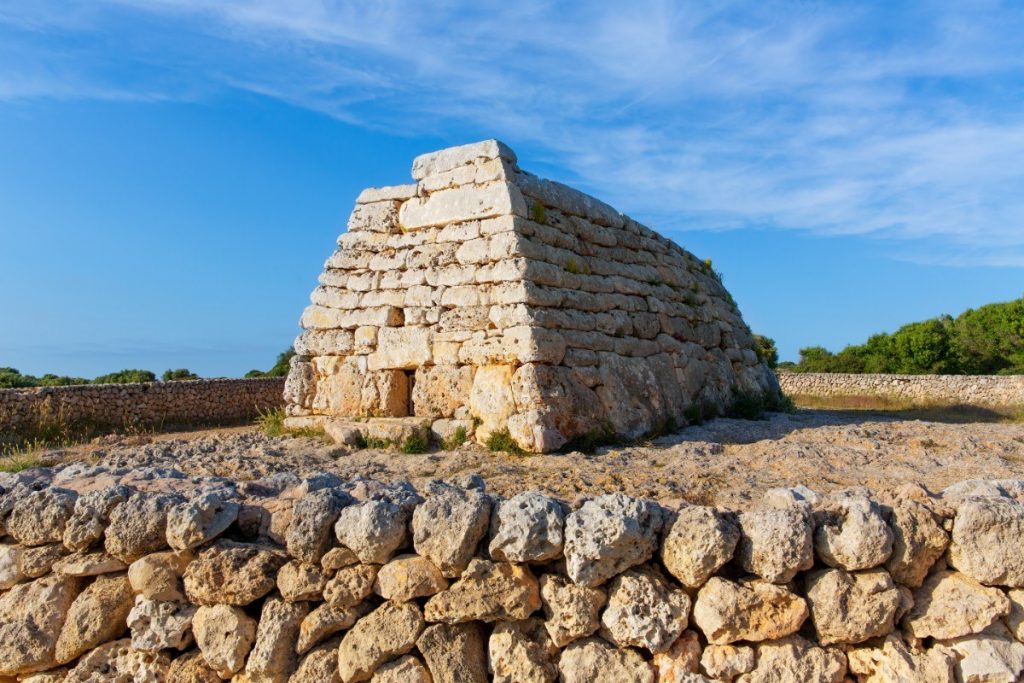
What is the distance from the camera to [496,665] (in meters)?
3.67

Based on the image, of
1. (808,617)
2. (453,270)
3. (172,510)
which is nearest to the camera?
(808,617)

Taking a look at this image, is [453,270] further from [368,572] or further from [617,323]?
[368,572]

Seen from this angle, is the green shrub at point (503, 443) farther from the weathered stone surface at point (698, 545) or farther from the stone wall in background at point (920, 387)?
the stone wall in background at point (920, 387)

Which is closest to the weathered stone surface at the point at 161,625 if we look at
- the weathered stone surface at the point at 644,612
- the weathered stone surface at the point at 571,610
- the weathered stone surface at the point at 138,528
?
the weathered stone surface at the point at 138,528

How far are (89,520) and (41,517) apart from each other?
34cm

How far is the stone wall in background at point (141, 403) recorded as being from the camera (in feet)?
47.4

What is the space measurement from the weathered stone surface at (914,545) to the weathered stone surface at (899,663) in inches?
11.7

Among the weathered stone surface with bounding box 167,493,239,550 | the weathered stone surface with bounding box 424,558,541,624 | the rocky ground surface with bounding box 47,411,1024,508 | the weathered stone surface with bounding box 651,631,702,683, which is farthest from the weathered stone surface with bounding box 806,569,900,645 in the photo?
the weathered stone surface with bounding box 167,493,239,550

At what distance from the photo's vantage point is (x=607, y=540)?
3531mm

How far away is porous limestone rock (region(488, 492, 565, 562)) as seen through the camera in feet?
11.8

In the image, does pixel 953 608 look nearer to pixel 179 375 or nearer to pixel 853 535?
pixel 853 535

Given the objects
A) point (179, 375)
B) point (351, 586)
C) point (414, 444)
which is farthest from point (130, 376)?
point (351, 586)

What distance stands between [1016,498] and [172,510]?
4364mm

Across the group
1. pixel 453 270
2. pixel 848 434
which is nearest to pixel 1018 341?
pixel 848 434
